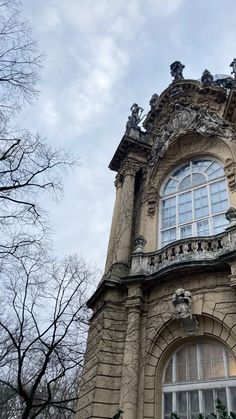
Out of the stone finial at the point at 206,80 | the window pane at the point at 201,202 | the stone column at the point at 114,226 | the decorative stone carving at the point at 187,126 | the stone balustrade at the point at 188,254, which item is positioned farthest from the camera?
the stone finial at the point at 206,80

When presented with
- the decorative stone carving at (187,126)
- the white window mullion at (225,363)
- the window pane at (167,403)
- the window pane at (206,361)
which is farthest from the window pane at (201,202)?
the window pane at (167,403)

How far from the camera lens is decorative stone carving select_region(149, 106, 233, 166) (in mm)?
15164

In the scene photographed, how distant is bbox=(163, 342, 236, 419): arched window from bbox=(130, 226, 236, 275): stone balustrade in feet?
8.09

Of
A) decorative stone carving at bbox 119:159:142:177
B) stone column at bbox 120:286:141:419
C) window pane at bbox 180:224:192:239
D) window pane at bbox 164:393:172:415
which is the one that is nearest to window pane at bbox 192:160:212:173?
decorative stone carving at bbox 119:159:142:177

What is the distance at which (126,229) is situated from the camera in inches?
578

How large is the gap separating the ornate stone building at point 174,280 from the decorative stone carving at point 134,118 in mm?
2024

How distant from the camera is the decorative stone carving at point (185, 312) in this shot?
1052 cm

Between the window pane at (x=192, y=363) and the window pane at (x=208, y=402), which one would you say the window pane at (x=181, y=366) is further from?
the window pane at (x=208, y=402)

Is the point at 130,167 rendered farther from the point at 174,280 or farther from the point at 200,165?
the point at 174,280

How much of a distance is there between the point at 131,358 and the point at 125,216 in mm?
6070

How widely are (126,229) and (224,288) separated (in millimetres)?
5201

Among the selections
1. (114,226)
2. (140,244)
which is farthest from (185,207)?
(114,226)

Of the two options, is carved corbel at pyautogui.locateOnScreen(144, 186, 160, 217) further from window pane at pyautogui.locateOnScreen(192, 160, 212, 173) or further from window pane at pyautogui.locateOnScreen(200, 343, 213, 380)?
window pane at pyautogui.locateOnScreen(200, 343, 213, 380)

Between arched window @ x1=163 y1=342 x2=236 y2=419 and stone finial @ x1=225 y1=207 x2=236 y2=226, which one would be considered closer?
arched window @ x1=163 y1=342 x2=236 y2=419
